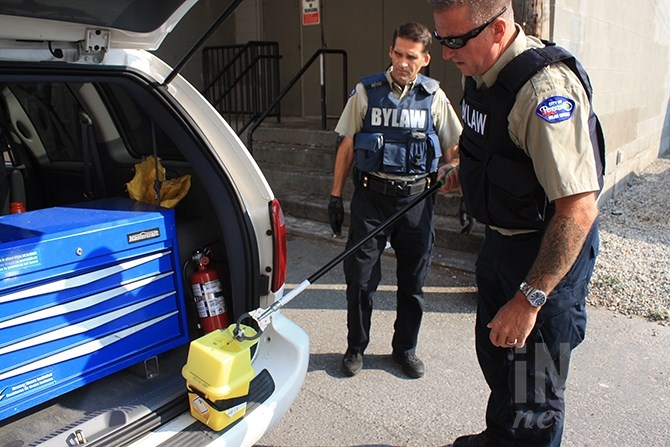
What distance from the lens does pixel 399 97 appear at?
10.0ft

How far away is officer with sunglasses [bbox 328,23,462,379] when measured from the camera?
3002 millimetres

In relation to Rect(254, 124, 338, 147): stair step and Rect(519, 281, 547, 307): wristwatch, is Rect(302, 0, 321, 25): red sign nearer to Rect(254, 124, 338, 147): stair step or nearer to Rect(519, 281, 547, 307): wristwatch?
Rect(254, 124, 338, 147): stair step

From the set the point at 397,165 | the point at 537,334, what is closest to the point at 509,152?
the point at 537,334

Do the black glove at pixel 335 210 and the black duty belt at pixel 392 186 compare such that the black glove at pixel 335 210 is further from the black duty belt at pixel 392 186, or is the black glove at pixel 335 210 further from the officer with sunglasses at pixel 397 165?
the black duty belt at pixel 392 186

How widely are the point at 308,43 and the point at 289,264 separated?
5.12 meters

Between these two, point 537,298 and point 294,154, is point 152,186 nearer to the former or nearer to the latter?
point 537,298

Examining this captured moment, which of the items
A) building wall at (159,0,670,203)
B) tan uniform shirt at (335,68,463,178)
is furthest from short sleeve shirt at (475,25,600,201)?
building wall at (159,0,670,203)

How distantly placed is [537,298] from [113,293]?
1.56m

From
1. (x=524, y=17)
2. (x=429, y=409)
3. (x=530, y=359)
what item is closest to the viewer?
(x=530, y=359)

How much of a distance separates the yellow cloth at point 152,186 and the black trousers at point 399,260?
910 mm

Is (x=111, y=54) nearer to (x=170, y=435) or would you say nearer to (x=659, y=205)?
(x=170, y=435)

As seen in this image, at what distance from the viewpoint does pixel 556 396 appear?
84.8 inches

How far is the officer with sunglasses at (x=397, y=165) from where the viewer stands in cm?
300

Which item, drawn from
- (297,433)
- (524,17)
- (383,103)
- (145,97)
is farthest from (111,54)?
(524,17)
